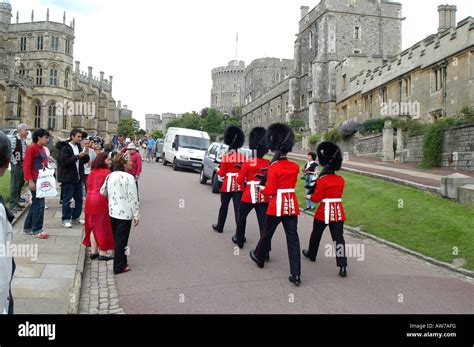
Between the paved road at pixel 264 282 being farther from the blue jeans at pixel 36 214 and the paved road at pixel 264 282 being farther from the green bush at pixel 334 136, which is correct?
the green bush at pixel 334 136

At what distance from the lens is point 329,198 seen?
7324 mm

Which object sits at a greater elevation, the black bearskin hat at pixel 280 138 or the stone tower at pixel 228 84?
the stone tower at pixel 228 84

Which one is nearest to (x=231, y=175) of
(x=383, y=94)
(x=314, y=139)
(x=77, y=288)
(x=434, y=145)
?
(x=77, y=288)

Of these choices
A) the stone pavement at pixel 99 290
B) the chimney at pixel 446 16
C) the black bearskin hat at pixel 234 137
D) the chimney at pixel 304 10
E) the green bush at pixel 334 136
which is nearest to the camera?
the stone pavement at pixel 99 290

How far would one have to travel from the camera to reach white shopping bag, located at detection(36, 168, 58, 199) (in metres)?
8.21

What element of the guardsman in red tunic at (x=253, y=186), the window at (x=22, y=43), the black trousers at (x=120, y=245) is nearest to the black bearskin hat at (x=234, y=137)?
the guardsman in red tunic at (x=253, y=186)

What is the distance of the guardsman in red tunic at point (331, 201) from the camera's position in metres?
7.18

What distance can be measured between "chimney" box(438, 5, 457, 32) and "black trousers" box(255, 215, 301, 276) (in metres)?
33.5

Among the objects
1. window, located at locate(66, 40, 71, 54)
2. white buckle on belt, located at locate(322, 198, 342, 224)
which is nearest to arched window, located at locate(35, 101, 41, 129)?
window, located at locate(66, 40, 71, 54)

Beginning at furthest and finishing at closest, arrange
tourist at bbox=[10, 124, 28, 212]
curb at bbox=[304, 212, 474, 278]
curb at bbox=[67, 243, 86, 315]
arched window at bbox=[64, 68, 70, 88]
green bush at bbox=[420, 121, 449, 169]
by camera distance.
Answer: arched window at bbox=[64, 68, 70, 88] → green bush at bbox=[420, 121, 449, 169] → tourist at bbox=[10, 124, 28, 212] → curb at bbox=[304, 212, 474, 278] → curb at bbox=[67, 243, 86, 315]

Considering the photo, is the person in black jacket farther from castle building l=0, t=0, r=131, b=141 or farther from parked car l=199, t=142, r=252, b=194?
castle building l=0, t=0, r=131, b=141

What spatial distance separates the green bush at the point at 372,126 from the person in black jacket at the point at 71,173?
2075cm

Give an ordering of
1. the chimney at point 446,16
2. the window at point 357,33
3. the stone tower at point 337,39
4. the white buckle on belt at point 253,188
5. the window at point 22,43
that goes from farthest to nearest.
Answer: the window at point 22,43, the window at point 357,33, the stone tower at point 337,39, the chimney at point 446,16, the white buckle on belt at point 253,188

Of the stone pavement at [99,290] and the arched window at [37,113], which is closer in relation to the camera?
the stone pavement at [99,290]
